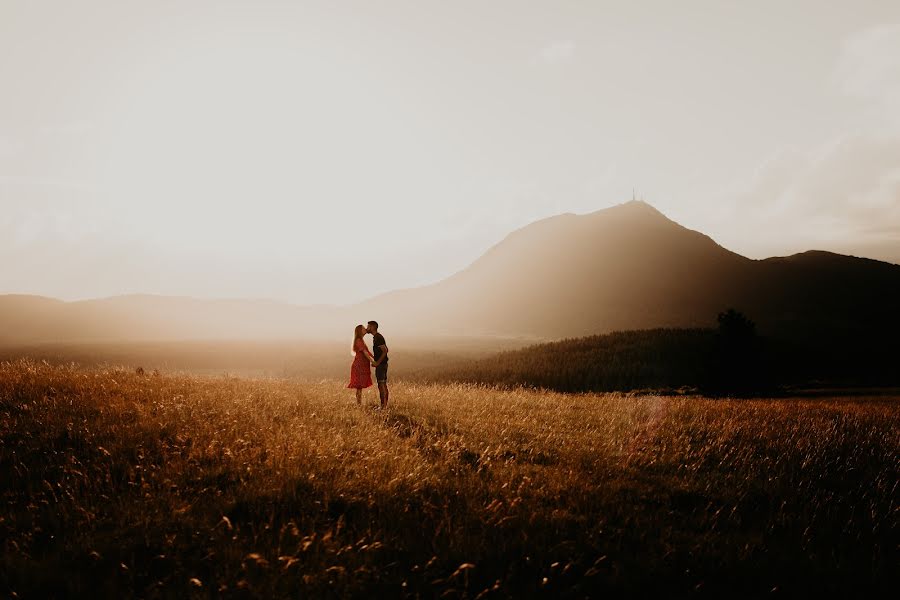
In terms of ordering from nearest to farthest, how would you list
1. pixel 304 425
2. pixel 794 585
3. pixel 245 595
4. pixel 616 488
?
pixel 245 595, pixel 794 585, pixel 616 488, pixel 304 425

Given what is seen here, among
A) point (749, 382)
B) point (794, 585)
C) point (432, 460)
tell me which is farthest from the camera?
point (749, 382)

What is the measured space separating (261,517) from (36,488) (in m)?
3.14

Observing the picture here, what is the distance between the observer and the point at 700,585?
166 inches

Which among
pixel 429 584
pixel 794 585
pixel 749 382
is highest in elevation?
pixel 429 584

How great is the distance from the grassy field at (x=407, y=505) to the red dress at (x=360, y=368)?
93.9 inches

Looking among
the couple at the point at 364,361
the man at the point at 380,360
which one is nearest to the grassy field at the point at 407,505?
the man at the point at 380,360

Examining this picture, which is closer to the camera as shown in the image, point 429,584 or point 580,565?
point 429,584

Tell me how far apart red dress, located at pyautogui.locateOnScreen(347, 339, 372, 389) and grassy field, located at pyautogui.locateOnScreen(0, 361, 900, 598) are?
2386 mm

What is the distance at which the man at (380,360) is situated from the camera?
469 inches

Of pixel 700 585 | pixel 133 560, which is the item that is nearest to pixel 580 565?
pixel 700 585

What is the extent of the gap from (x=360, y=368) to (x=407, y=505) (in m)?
7.48

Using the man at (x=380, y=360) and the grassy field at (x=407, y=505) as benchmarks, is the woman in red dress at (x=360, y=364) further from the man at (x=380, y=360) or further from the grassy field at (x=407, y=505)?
the grassy field at (x=407, y=505)

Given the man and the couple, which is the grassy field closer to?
the man

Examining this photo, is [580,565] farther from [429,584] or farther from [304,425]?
[304,425]
